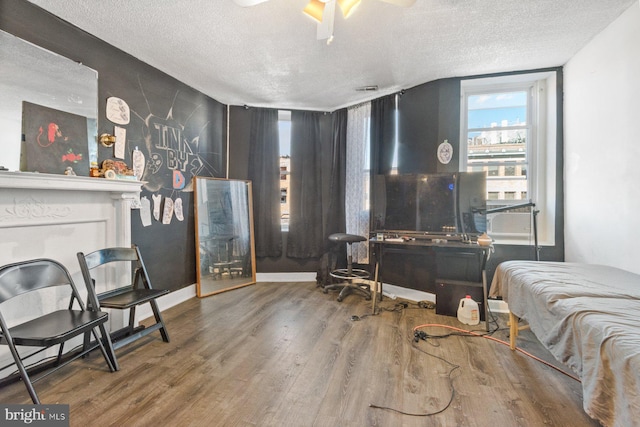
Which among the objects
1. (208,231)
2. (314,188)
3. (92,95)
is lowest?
(208,231)

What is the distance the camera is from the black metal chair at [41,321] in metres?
1.53

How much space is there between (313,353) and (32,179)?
2154mm

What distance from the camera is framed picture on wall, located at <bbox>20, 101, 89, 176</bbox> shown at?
194 cm

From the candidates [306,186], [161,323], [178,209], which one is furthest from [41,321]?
[306,186]

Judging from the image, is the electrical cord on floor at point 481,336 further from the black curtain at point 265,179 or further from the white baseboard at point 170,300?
the white baseboard at point 170,300

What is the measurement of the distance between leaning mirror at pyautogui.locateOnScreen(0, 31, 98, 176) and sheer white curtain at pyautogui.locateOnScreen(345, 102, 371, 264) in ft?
8.92

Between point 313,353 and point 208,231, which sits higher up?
point 208,231

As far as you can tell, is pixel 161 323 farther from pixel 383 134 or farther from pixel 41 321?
pixel 383 134

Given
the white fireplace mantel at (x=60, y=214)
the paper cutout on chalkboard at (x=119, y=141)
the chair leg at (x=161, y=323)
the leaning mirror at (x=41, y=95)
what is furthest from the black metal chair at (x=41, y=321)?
the paper cutout on chalkboard at (x=119, y=141)

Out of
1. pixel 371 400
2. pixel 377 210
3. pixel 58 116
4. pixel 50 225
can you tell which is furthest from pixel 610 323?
pixel 58 116

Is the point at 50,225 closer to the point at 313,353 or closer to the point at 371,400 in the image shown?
the point at 313,353

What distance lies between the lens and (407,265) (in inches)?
139

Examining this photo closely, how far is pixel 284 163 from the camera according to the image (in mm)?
4289

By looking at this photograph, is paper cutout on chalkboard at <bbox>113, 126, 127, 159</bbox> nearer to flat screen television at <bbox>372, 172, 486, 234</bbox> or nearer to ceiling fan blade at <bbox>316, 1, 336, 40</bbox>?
ceiling fan blade at <bbox>316, 1, 336, 40</bbox>
